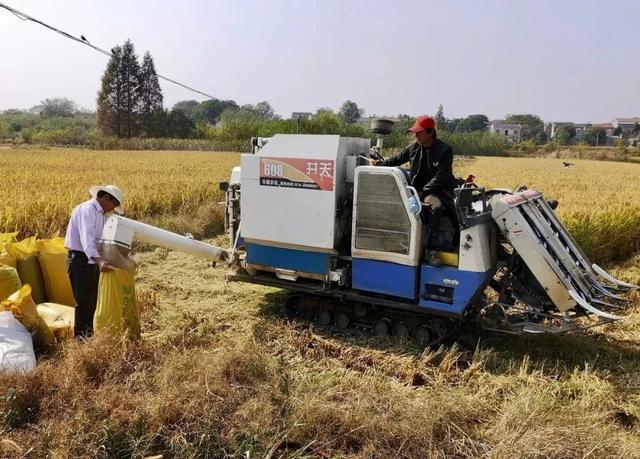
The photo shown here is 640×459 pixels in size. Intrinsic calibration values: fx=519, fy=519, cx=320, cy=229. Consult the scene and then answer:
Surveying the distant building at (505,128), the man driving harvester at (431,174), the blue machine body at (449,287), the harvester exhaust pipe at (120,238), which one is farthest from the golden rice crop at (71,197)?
the distant building at (505,128)

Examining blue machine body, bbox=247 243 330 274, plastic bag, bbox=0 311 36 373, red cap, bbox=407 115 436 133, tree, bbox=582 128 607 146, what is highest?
tree, bbox=582 128 607 146

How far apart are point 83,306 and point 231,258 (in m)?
1.84

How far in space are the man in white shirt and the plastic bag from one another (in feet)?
2.05

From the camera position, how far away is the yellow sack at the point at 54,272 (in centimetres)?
610

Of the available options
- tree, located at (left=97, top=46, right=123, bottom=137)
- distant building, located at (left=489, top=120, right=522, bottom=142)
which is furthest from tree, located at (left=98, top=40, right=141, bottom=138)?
distant building, located at (left=489, top=120, right=522, bottom=142)

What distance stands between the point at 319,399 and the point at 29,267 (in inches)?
159

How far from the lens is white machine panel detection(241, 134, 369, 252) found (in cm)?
570

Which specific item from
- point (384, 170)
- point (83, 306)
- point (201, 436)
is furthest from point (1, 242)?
point (384, 170)

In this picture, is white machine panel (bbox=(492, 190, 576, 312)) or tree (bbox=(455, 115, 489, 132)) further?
tree (bbox=(455, 115, 489, 132))

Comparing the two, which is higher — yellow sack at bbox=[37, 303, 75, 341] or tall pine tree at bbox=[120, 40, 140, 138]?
tall pine tree at bbox=[120, 40, 140, 138]

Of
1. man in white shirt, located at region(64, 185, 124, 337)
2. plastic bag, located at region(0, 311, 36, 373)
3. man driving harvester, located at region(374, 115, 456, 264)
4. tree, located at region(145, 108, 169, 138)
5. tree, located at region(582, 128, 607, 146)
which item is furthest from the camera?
tree, located at region(582, 128, 607, 146)

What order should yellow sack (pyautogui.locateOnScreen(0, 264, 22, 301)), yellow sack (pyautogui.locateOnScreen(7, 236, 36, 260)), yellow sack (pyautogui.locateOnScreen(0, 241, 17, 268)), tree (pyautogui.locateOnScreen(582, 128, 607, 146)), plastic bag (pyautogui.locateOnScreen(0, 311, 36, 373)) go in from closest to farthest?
plastic bag (pyautogui.locateOnScreen(0, 311, 36, 373)) < yellow sack (pyautogui.locateOnScreen(0, 264, 22, 301)) < yellow sack (pyautogui.locateOnScreen(0, 241, 17, 268)) < yellow sack (pyautogui.locateOnScreen(7, 236, 36, 260)) < tree (pyautogui.locateOnScreen(582, 128, 607, 146))

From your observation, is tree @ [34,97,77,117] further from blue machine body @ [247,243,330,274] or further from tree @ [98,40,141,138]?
blue machine body @ [247,243,330,274]

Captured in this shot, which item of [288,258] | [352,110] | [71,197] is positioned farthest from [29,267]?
[352,110]
